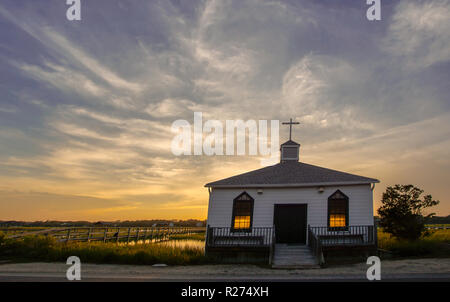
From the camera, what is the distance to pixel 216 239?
55.4 feet

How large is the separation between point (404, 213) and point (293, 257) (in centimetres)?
851

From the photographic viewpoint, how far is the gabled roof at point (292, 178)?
16.8 metres

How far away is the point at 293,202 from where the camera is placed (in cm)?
1717

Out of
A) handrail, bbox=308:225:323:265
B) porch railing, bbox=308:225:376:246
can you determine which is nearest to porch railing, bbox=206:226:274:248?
handrail, bbox=308:225:323:265

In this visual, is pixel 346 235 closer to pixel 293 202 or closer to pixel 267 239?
pixel 293 202

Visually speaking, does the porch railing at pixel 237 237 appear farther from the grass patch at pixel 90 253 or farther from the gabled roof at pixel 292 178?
the gabled roof at pixel 292 178

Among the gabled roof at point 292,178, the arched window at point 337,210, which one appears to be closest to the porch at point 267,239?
the arched window at point 337,210

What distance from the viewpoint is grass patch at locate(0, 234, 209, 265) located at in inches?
592

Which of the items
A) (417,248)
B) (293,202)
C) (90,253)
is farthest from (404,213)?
(90,253)

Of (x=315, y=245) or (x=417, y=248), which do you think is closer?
(x=315, y=245)

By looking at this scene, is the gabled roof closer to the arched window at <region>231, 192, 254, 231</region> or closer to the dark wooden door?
the arched window at <region>231, 192, 254, 231</region>

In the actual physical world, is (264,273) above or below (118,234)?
above
